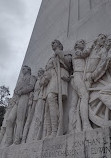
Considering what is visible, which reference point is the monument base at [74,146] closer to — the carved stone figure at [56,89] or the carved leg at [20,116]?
the carved stone figure at [56,89]

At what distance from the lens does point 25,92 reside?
7.49 meters

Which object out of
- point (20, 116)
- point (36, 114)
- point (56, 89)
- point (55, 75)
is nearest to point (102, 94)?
point (56, 89)

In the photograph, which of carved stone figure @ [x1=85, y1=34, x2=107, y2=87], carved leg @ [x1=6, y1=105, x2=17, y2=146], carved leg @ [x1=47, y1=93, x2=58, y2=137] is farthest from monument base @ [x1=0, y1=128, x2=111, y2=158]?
carved stone figure @ [x1=85, y1=34, x2=107, y2=87]

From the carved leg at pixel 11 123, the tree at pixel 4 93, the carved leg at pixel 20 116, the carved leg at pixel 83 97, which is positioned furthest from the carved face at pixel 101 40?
the tree at pixel 4 93

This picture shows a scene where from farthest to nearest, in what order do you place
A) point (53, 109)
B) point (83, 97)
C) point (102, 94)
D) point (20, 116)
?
point (20, 116)
point (53, 109)
point (83, 97)
point (102, 94)

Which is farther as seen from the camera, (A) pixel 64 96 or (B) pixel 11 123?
(B) pixel 11 123

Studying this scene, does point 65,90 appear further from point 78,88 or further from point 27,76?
point 27,76

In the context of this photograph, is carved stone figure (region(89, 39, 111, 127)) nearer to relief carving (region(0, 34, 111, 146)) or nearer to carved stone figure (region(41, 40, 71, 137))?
relief carving (region(0, 34, 111, 146))

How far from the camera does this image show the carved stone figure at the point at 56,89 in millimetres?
5789

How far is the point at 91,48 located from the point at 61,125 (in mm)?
2220

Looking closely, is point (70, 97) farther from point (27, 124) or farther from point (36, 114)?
point (27, 124)

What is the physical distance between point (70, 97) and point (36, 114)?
1.31 m

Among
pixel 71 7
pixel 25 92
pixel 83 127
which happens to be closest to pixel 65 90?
pixel 83 127

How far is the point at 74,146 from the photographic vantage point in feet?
15.2
